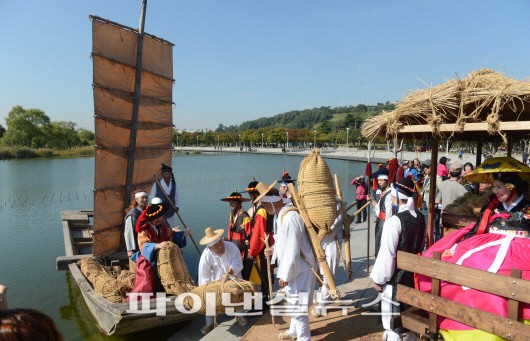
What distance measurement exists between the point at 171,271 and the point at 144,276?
0.40 m

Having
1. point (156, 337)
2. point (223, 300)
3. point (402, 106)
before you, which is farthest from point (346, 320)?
point (156, 337)

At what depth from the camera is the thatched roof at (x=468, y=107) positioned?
287 cm

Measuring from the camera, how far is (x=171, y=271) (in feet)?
15.8

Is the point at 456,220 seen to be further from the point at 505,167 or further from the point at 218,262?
the point at 218,262

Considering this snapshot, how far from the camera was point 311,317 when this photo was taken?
4621 mm

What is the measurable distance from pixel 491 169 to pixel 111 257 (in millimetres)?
7625

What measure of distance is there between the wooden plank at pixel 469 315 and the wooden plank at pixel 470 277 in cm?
18

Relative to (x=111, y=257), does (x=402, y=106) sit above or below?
above

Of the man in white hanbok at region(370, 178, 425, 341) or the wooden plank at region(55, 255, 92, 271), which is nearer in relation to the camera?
the man in white hanbok at region(370, 178, 425, 341)

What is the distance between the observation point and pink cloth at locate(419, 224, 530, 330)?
7.89 feet

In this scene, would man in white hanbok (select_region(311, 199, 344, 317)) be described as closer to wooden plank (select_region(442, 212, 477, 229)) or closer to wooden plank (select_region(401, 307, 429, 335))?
wooden plank (select_region(401, 307, 429, 335))

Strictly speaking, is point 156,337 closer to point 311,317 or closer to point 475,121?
point 311,317

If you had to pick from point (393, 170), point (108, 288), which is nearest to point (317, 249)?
point (393, 170)

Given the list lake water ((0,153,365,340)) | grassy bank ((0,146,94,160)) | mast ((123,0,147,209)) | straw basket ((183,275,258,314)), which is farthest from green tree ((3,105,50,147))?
straw basket ((183,275,258,314))
